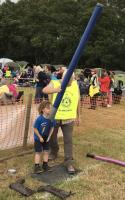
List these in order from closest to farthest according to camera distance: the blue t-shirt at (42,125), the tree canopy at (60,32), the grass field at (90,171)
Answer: the grass field at (90,171) < the blue t-shirt at (42,125) < the tree canopy at (60,32)

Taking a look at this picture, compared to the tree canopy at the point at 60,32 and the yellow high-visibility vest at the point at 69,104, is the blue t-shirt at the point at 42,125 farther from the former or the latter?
the tree canopy at the point at 60,32

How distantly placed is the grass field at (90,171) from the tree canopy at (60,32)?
1848 inches

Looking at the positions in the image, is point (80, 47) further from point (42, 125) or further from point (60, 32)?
point (60, 32)

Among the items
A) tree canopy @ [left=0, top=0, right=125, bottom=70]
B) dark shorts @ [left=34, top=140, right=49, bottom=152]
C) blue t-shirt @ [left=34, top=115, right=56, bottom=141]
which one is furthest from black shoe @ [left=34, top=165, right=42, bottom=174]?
tree canopy @ [left=0, top=0, right=125, bottom=70]

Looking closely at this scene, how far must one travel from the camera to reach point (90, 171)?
7.04 metres

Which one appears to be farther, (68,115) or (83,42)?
(68,115)

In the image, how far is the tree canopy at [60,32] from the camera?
57.3m

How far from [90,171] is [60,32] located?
53029mm

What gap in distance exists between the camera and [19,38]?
202 feet

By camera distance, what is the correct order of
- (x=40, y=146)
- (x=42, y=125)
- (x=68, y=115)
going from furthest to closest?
(x=68, y=115)
(x=40, y=146)
(x=42, y=125)

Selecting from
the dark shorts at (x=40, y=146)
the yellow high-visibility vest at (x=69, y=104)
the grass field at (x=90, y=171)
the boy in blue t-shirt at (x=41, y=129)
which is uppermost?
the yellow high-visibility vest at (x=69, y=104)

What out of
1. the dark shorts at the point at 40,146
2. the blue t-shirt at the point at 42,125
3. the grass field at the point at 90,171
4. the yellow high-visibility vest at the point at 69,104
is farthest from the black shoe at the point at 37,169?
the yellow high-visibility vest at the point at 69,104

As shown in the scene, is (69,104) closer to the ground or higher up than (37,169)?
higher up

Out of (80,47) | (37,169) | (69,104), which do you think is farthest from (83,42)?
(37,169)
